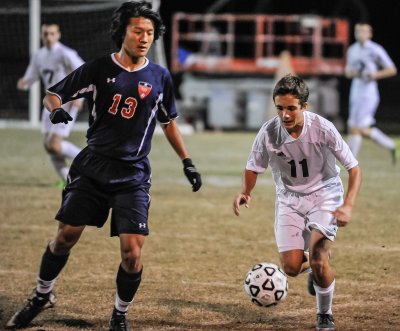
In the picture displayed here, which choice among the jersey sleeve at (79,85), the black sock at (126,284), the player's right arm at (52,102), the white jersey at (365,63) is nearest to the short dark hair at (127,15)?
the jersey sleeve at (79,85)

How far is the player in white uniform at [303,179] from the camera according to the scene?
589cm

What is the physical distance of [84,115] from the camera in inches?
939

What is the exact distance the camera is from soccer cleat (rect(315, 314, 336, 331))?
584cm

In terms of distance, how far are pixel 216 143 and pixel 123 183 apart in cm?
1488

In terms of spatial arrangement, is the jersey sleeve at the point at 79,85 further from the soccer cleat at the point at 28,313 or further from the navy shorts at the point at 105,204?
the soccer cleat at the point at 28,313

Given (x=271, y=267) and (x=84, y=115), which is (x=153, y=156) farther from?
(x=271, y=267)

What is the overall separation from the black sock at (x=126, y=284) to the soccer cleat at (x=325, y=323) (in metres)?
1.21

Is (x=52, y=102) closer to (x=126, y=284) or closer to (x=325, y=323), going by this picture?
(x=126, y=284)

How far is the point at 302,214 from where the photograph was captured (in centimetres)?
627

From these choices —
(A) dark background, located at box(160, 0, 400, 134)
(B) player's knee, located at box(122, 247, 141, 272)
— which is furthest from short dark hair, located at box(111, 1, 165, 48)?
(A) dark background, located at box(160, 0, 400, 134)

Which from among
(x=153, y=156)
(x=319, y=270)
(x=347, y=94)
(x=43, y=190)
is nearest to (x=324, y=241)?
(x=319, y=270)

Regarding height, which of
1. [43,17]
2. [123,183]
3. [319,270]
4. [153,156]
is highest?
[123,183]

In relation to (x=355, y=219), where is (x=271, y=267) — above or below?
above

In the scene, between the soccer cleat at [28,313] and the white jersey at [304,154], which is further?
the white jersey at [304,154]
